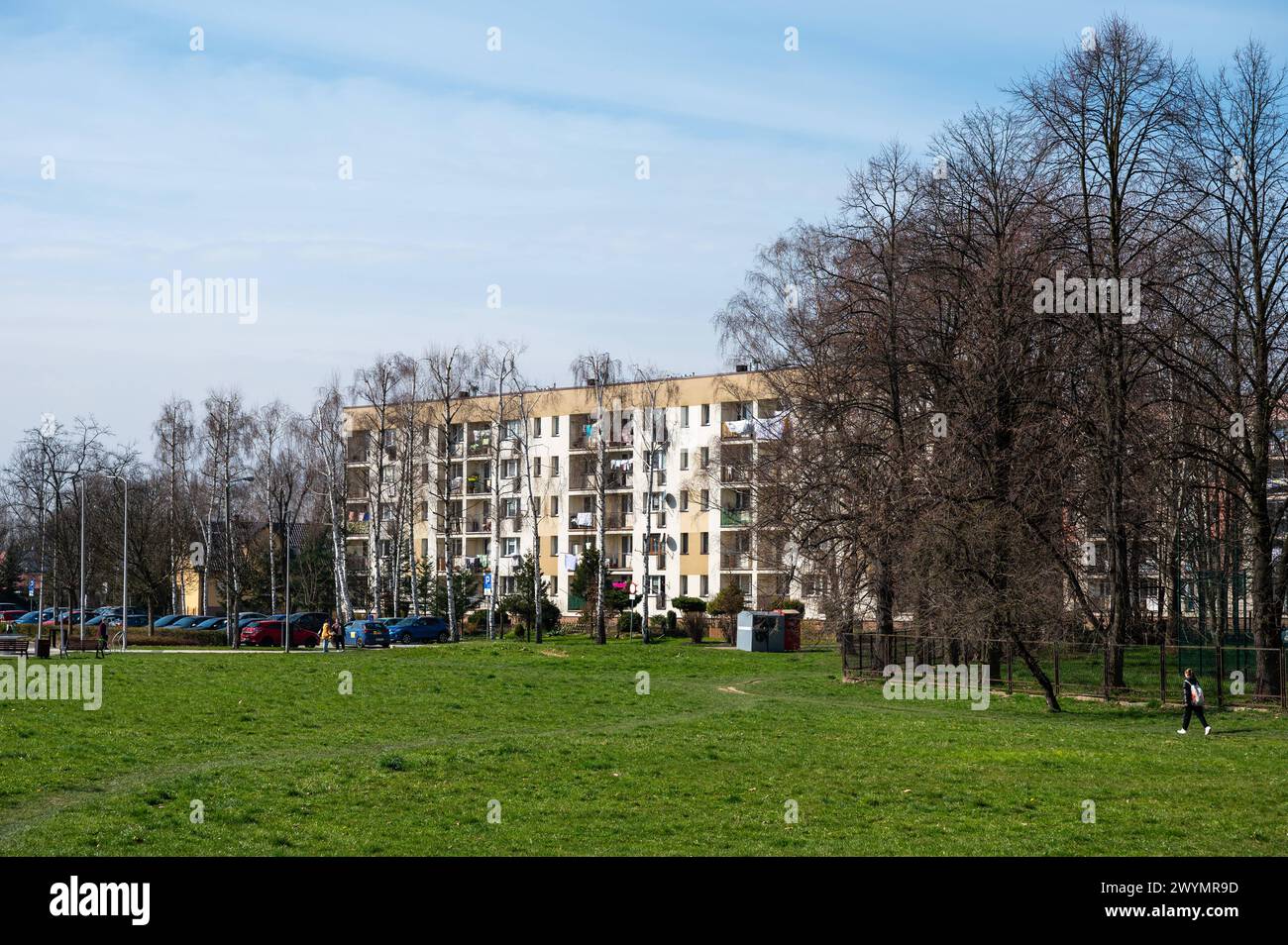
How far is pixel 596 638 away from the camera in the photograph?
67.1 m

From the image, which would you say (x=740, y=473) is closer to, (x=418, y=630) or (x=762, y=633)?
(x=762, y=633)

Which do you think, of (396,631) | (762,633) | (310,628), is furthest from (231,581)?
(762,633)

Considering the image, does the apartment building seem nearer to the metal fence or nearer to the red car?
the red car

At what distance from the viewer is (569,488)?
92688mm

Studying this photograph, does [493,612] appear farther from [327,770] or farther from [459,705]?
[327,770]

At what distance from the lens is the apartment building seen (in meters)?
80.8

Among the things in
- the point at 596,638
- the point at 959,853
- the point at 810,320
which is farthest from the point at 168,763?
the point at 596,638

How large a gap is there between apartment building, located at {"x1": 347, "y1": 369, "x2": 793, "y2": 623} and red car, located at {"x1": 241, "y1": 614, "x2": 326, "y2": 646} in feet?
32.3

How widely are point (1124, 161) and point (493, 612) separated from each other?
47.8m

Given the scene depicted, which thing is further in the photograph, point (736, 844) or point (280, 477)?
point (280, 477)

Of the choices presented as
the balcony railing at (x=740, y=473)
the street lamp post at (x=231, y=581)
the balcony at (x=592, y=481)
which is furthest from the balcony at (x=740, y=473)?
the balcony at (x=592, y=481)

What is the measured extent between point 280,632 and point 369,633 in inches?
163

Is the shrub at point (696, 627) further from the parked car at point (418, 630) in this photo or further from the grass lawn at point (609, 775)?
the grass lawn at point (609, 775)

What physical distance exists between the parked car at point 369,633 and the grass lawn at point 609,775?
29.9 meters
